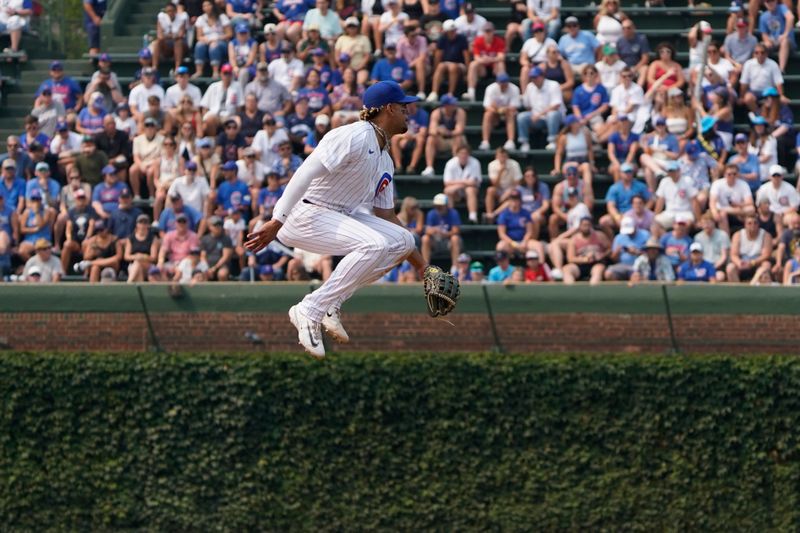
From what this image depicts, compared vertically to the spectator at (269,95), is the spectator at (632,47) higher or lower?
higher

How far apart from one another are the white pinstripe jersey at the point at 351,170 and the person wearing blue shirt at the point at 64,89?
14.1 m

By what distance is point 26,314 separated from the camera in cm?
2091

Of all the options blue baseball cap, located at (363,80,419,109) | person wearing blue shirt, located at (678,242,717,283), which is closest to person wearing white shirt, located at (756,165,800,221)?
person wearing blue shirt, located at (678,242,717,283)

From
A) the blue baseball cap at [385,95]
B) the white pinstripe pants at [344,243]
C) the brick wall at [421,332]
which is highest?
the blue baseball cap at [385,95]

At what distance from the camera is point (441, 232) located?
20969mm

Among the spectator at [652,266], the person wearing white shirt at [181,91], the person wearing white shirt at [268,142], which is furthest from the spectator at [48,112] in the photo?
the spectator at [652,266]

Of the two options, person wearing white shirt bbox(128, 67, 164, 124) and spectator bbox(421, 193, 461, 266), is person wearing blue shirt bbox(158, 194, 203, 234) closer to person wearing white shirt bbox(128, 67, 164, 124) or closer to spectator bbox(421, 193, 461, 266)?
person wearing white shirt bbox(128, 67, 164, 124)

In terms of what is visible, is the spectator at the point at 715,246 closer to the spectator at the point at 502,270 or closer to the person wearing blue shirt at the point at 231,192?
the spectator at the point at 502,270

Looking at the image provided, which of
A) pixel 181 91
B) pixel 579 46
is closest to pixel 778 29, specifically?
pixel 579 46

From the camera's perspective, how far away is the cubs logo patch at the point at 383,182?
1133 centimetres

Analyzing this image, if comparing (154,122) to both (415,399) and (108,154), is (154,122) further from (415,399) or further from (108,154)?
(415,399)

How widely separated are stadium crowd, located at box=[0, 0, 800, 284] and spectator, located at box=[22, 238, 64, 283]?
28 millimetres

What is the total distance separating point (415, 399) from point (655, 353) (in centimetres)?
307

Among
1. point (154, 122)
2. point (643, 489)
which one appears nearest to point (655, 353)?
point (643, 489)
